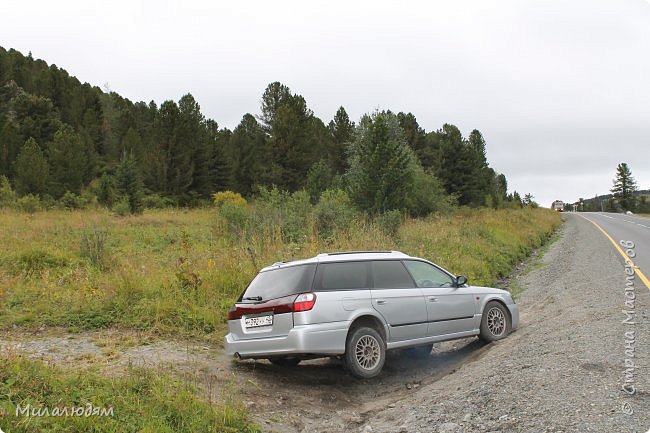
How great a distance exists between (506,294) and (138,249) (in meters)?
11.2

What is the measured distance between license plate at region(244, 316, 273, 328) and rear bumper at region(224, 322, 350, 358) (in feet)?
0.60

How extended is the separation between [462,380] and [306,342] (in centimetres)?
201

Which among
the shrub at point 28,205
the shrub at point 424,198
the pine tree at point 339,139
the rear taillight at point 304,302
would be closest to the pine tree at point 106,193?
the shrub at point 28,205

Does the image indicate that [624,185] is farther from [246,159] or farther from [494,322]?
[494,322]

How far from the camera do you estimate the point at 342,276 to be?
7188 millimetres

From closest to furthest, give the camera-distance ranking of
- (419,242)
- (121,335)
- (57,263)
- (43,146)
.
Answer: (121,335), (57,263), (419,242), (43,146)

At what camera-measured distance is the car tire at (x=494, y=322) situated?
8625 millimetres

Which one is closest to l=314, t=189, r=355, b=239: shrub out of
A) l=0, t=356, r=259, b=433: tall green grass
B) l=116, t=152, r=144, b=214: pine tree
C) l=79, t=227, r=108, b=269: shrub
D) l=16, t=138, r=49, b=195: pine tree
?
l=79, t=227, r=108, b=269: shrub

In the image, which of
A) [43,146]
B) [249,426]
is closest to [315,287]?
[249,426]

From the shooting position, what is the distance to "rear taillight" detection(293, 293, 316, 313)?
6562 millimetres

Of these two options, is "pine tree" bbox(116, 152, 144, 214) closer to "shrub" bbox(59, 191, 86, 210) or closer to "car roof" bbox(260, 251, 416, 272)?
"shrub" bbox(59, 191, 86, 210)

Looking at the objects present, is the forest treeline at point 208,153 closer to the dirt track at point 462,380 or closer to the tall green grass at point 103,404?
the dirt track at point 462,380

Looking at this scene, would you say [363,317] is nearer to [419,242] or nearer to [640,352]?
[640,352]

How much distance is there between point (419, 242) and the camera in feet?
57.3
